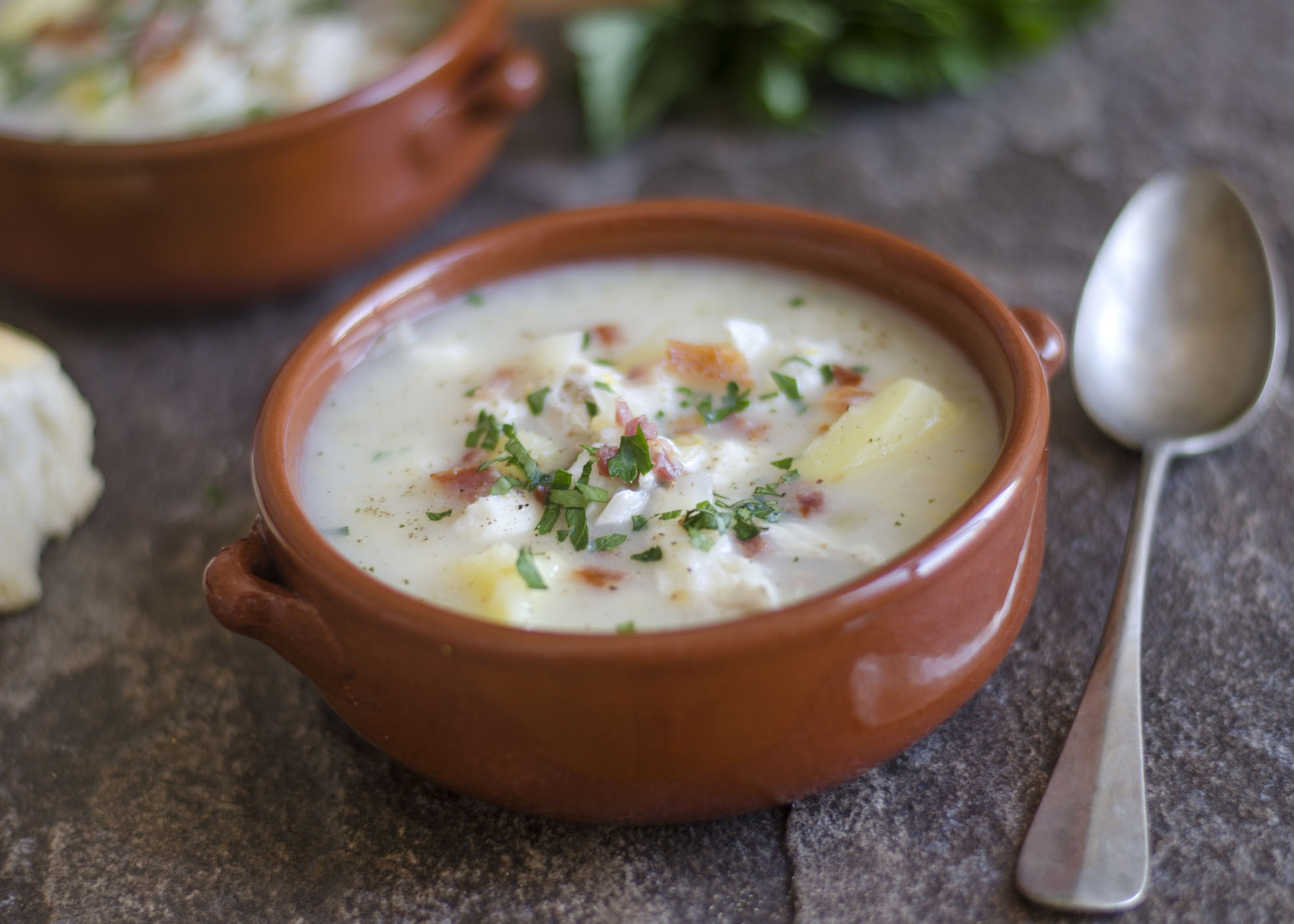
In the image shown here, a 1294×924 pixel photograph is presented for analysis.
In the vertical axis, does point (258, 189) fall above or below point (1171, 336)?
above

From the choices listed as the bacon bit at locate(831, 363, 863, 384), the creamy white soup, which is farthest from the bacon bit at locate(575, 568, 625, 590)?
the bacon bit at locate(831, 363, 863, 384)

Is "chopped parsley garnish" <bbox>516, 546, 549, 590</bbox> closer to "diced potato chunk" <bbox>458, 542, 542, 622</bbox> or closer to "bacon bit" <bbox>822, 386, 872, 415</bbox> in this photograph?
"diced potato chunk" <bbox>458, 542, 542, 622</bbox>

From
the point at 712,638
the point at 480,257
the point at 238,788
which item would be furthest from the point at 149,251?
the point at 712,638

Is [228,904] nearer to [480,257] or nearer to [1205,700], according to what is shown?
Answer: [480,257]

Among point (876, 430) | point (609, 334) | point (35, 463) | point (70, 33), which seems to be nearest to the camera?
point (876, 430)

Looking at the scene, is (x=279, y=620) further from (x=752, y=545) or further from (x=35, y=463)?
(x=35, y=463)

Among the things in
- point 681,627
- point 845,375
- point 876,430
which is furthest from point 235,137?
point 681,627

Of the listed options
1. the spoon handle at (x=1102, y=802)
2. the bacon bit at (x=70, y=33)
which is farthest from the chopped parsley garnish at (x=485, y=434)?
the bacon bit at (x=70, y=33)
